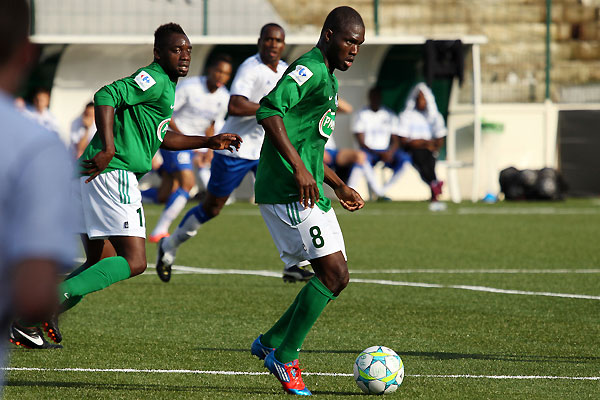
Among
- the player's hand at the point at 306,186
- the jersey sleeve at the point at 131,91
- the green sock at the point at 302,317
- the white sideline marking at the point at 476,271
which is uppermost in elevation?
the jersey sleeve at the point at 131,91

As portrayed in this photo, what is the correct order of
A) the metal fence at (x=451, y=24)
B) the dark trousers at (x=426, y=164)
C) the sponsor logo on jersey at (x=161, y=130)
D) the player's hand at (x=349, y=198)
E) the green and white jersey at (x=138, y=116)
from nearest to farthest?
the player's hand at (x=349, y=198) → the green and white jersey at (x=138, y=116) → the sponsor logo on jersey at (x=161, y=130) → the dark trousers at (x=426, y=164) → the metal fence at (x=451, y=24)

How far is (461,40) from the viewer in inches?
839

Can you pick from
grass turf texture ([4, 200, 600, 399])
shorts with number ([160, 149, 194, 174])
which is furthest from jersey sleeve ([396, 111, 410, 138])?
shorts with number ([160, 149, 194, 174])

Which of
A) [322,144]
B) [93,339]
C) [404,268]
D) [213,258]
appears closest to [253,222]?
[213,258]

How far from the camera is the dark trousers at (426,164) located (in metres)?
19.8

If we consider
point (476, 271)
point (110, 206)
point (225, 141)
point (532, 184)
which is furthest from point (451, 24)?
point (110, 206)

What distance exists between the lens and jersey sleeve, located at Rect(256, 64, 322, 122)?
206 inches

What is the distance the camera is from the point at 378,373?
16.8 feet

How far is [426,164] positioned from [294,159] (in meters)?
14.9

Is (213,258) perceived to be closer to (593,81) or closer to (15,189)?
(15,189)

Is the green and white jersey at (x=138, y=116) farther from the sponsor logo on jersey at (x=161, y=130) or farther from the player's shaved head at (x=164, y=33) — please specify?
the player's shaved head at (x=164, y=33)

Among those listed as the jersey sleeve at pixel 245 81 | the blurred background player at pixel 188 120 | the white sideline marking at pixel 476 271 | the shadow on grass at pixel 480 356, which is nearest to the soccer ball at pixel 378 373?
the shadow on grass at pixel 480 356

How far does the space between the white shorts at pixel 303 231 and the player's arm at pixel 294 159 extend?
124mm

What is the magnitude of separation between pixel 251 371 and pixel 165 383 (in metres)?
0.54
